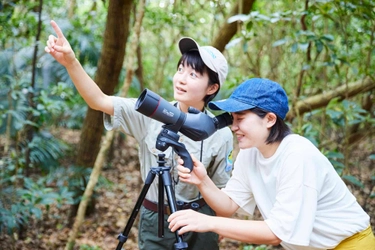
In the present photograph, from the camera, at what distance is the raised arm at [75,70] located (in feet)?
5.39

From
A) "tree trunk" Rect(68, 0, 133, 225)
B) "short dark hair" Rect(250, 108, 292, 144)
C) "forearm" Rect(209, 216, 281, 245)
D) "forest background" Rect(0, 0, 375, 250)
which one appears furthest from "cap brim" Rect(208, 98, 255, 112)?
"tree trunk" Rect(68, 0, 133, 225)

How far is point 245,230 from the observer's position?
1.45 metres

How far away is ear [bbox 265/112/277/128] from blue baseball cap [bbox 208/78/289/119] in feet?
0.06

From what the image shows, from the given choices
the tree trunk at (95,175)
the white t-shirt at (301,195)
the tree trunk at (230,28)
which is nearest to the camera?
the white t-shirt at (301,195)

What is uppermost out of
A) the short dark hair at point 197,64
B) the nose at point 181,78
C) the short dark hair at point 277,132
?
the short dark hair at point 197,64

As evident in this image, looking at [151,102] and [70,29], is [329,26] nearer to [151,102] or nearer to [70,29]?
[70,29]

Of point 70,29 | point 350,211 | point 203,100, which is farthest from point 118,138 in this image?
point 350,211

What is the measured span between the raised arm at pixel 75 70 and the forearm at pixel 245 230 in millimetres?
699

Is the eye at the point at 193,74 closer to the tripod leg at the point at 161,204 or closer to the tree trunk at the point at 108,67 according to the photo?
the tripod leg at the point at 161,204

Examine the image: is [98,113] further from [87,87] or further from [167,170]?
[167,170]

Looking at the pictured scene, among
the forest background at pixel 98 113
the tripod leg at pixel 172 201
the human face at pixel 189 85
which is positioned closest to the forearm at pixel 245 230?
the tripod leg at pixel 172 201

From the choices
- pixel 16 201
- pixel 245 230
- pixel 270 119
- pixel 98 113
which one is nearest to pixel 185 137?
pixel 270 119

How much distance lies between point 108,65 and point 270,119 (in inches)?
83.0

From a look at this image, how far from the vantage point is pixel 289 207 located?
143 centimetres
